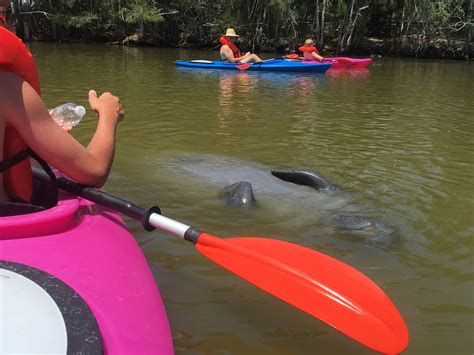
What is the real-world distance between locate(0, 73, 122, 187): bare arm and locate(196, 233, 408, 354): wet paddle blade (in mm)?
594

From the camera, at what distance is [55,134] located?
185cm

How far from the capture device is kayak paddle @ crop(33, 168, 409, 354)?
6.55 feet

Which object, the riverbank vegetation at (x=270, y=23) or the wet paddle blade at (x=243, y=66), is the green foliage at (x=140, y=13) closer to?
the riverbank vegetation at (x=270, y=23)

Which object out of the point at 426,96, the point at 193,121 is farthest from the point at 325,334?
the point at 426,96

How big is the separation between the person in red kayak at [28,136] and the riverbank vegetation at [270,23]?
22.8 meters

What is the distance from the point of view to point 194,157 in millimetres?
5512

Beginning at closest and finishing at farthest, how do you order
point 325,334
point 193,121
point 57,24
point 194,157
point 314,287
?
point 314,287, point 325,334, point 194,157, point 193,121, point 57,24

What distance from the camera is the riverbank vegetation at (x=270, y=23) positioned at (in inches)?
937

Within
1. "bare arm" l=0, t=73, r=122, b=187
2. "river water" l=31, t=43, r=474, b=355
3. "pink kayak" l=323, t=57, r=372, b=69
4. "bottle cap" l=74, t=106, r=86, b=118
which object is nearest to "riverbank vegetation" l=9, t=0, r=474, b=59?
"pink kayak" l=323, t=57, r=372, b=69

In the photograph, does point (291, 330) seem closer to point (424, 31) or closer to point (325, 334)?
point (325, 334)

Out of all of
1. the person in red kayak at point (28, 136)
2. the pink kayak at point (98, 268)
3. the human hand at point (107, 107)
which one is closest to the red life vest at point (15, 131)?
the person in red kayak at point (28, 136)

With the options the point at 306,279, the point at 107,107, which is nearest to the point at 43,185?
A: the point at 107,107

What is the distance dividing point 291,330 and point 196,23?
26.7 m

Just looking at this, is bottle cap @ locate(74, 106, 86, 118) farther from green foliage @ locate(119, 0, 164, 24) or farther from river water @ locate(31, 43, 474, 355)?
green foliage @ locate(119, 0, 164, 24)
